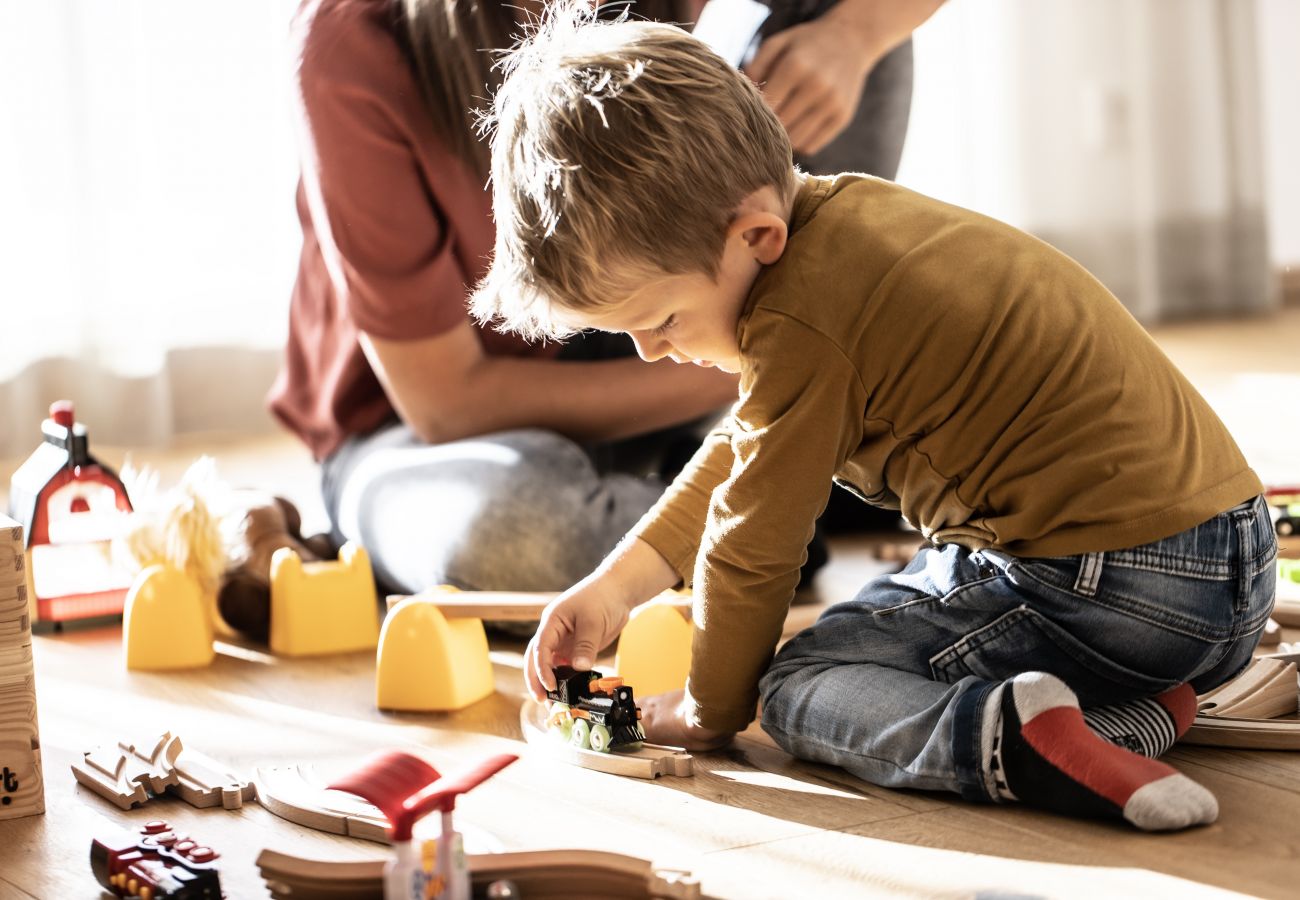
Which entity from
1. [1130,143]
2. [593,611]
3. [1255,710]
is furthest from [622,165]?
[1130,143]

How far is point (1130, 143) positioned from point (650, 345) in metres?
2.67

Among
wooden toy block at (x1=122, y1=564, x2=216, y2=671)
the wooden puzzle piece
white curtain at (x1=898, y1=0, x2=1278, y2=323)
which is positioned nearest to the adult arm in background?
wooden toy block at (x1=122, y1=564, x2=216, y2=671)

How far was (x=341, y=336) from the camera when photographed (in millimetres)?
1651

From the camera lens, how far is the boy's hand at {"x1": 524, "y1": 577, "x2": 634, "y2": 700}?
1066mm

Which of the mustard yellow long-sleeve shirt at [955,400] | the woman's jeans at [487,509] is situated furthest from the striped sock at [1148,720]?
the woman's jeans at [487,509]

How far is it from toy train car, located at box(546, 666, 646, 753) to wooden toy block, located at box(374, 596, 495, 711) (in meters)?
0.15

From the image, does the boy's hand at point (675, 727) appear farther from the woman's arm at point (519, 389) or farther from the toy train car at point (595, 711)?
the woman's arm at point (519, 389)

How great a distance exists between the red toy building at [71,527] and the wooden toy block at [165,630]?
0.55 ft

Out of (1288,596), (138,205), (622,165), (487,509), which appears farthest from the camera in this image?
(138,205)

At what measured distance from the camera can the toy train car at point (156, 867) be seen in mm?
772

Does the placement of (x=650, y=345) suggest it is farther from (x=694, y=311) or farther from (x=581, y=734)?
(x=581, y=734)

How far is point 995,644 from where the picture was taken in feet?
3.17

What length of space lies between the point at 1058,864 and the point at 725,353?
36cm

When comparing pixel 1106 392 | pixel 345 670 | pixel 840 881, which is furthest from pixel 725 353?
pixel 345 670
